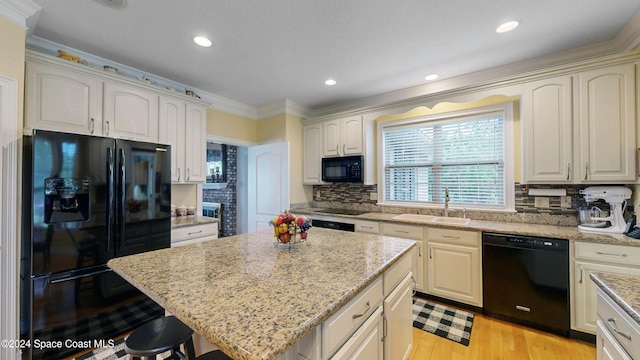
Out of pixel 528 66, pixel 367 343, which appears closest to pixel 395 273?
pixel 367 343

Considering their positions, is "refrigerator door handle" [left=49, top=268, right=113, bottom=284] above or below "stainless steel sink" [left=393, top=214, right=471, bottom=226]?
below

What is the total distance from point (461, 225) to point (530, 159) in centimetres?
90

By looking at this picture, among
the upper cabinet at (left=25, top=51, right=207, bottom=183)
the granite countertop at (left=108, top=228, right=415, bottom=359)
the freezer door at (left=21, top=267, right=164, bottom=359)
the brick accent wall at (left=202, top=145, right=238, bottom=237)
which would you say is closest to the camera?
the granite countertop at (left=108, top=228, right=415, bottom=359)

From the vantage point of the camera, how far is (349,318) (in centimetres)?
103

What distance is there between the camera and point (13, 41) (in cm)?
173

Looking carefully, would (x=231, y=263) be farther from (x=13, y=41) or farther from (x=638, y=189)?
(x=638, y=189)

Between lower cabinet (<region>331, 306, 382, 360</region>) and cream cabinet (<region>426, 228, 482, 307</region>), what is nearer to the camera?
lower cabinet (<region>331, 306, 382, 360</region>)

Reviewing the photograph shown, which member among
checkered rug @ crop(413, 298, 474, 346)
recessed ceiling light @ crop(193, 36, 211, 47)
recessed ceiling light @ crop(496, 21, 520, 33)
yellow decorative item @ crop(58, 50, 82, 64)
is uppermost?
recessed ceiling light @ crop(193, 36, 211, 47)

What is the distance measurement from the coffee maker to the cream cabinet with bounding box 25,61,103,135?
449cm

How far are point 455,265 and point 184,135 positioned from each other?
3.37m

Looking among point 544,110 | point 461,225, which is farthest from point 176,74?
point 544,110

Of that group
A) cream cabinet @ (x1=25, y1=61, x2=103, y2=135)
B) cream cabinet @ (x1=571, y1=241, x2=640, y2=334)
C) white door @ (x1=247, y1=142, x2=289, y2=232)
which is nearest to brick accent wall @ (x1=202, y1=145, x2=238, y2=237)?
white door @ (x1=247, y1=142, x2=289, y2=232)

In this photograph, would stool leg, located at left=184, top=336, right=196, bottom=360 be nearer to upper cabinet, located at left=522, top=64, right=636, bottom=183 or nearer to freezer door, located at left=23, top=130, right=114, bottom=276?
freezer door, located at left=23, top=130, right=114, bottom=276

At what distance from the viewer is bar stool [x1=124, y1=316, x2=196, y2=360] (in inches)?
43.1
